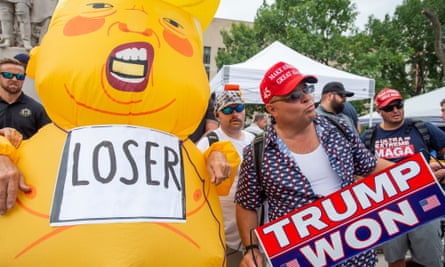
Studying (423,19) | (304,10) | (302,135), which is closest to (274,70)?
(302,135)

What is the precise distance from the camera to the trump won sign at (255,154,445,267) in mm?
1730

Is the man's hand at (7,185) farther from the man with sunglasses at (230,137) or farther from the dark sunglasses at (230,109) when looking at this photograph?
the dark sunglasses at (230,109)

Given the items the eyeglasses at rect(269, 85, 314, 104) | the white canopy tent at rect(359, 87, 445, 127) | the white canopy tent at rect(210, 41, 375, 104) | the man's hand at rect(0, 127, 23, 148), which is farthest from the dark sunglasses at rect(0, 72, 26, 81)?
the white canopy tent at rect(359, 87, 445, 127)

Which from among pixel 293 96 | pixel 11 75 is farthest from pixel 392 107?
pixel 11 75

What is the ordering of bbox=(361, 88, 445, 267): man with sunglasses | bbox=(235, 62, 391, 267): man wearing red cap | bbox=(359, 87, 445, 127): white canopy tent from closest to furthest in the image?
bbox=(235, 62, 391, 267): man wearing red cap < bbox=(361, 88, 445, 267): man with sunglasses < bbox=(359, 87, 445, 127): white canopy tent

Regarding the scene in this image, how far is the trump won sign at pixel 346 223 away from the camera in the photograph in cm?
173

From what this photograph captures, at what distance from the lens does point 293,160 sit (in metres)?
1.86

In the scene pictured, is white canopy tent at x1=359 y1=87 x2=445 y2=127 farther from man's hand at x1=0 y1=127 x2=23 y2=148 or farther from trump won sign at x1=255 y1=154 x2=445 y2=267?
man's hand at x1=0 y1=127 x2=23 y2=148

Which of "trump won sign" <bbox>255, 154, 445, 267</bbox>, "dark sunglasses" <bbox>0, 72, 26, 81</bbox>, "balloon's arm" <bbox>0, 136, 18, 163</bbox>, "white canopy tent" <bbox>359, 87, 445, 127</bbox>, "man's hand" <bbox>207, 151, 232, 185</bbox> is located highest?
"dark sunglasses" <bbox>0, 72, 26, 81</bbox>

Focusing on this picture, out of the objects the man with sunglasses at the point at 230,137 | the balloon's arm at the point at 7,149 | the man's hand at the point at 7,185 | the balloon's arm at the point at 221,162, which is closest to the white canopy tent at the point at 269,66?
the man with sunglasses at the point at 230,137

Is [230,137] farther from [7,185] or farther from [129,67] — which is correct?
[7,185]

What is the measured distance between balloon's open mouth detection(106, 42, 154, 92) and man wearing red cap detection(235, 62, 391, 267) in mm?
612

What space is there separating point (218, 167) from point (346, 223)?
664mm

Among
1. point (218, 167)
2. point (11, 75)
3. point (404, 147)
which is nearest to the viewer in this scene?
point (218, 167)
